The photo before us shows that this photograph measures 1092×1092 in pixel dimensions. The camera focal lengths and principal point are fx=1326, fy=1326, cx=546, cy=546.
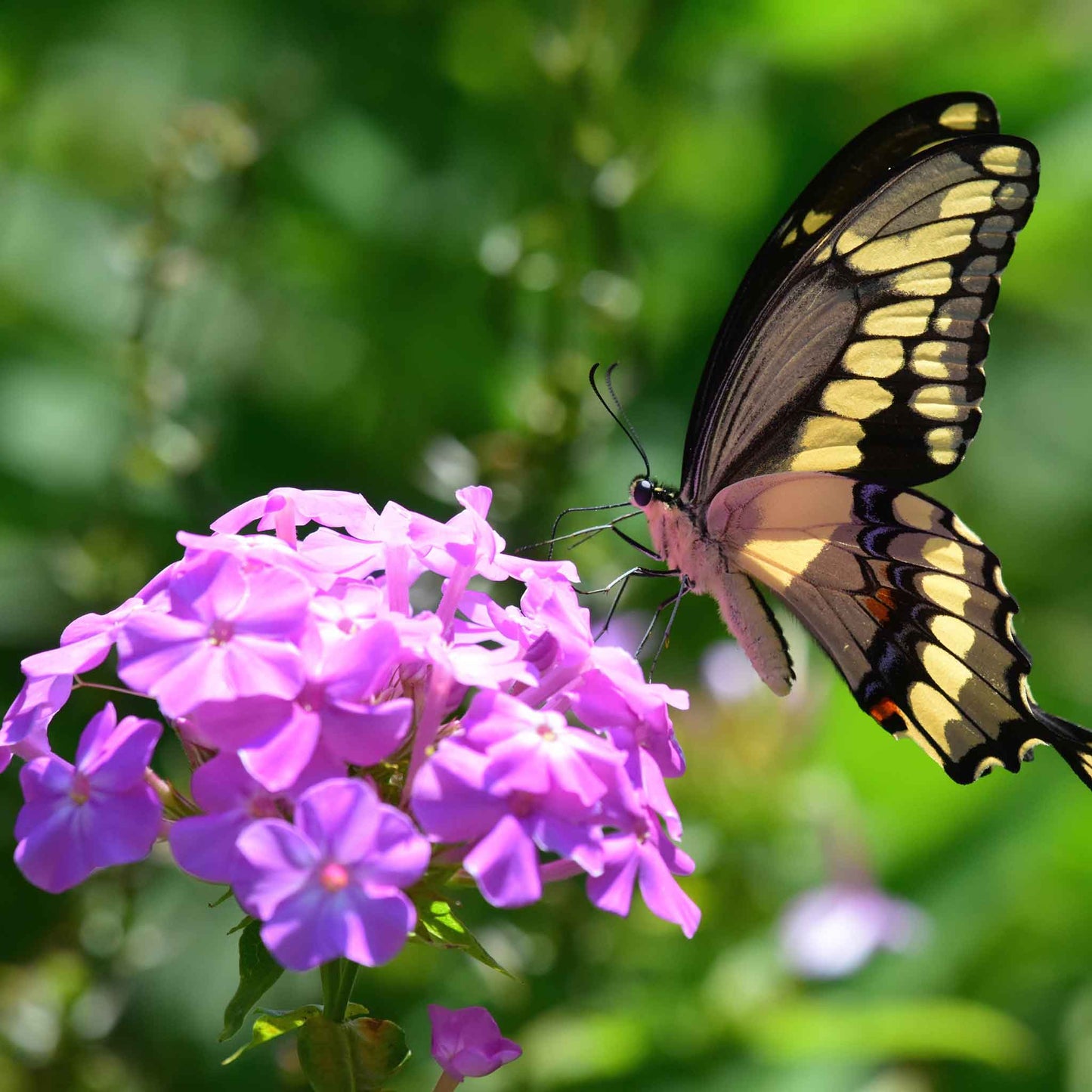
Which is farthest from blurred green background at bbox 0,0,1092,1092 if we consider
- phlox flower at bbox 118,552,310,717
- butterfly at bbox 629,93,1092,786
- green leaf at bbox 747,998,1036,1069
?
phlox flower at bbox 118,552,310,717

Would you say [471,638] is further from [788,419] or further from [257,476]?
[257,476]

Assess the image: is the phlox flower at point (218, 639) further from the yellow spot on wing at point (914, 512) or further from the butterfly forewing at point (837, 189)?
the yellow spot on wing at point (914, 512)

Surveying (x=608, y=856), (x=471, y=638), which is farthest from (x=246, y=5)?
(x=608, y=856)

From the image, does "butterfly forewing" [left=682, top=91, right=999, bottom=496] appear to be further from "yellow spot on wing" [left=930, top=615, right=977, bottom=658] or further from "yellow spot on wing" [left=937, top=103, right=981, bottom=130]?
"yellow spot on wing" [left=930, top=615, right=977, bottom=658]

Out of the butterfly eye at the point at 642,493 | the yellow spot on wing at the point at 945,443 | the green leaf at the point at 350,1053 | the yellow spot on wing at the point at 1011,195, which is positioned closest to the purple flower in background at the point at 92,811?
the green leaf at the point at 350,1053

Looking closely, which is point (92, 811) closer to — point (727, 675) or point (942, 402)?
point (942, 402)

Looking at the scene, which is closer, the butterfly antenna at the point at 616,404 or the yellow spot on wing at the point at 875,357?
the yellow spot on wing at the point at 875,357

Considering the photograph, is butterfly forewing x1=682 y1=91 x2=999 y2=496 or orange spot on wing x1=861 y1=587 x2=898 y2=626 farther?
orange spot on wing x1=861 y1=587 x2=898 y2=626
